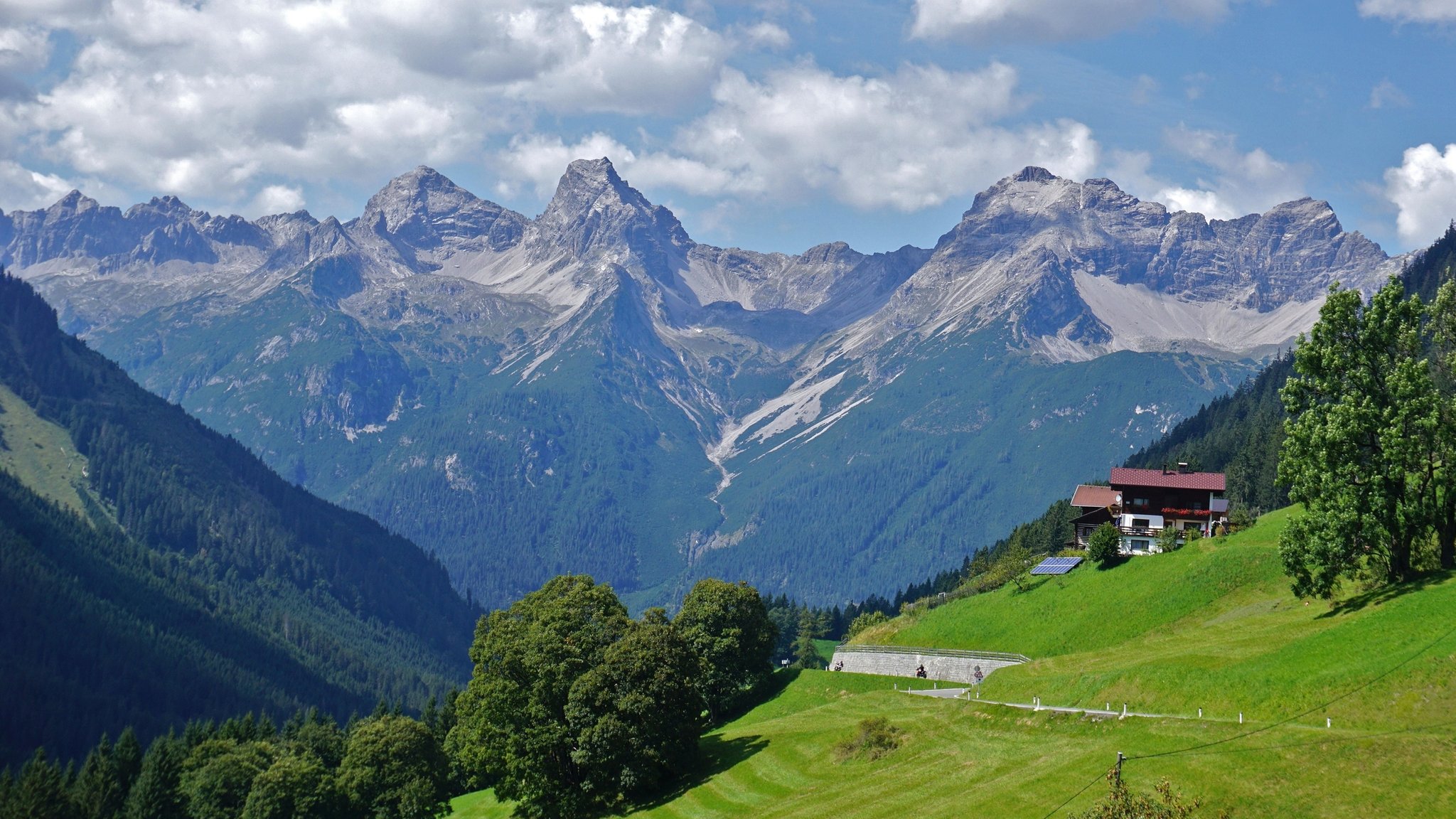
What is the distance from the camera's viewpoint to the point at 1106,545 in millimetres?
117812

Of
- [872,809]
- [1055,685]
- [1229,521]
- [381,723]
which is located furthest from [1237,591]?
[381,723]

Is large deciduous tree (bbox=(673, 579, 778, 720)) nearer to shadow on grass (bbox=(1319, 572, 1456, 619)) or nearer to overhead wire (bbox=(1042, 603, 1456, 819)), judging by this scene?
Result: shadow on grass (bbox=(1319, 572, 1456, 619))

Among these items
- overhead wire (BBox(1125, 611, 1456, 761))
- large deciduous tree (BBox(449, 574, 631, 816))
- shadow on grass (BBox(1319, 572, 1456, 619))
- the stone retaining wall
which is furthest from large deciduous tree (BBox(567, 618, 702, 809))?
shadow on grass (BBox(1319, 572, 1456, 619))

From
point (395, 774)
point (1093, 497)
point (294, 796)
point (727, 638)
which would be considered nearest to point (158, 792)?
point (294, 796)

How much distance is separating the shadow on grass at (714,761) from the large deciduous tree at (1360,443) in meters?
37.2

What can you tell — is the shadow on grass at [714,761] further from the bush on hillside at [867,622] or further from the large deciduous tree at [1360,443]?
the bush on hillside at [867,622]

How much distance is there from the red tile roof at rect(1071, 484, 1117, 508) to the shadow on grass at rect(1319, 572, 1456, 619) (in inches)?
2519

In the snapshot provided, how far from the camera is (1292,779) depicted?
53750mm

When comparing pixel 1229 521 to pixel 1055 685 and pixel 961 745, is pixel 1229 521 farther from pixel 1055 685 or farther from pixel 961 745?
pixel 961 745

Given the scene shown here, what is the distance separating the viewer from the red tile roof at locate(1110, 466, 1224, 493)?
424 ft

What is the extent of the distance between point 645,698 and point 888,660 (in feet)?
110

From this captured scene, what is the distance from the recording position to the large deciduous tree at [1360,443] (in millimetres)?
73250

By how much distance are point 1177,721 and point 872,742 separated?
2017 centimetres

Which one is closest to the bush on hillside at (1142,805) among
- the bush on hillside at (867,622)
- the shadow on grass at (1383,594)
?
the shadow on grass at (1383,594)
